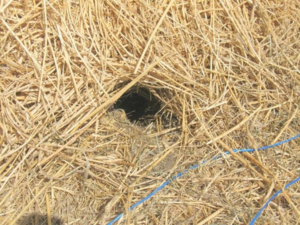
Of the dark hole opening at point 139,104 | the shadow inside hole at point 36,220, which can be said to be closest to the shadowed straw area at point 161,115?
the shadow inside hole at point 36,220

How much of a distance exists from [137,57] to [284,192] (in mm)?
1107

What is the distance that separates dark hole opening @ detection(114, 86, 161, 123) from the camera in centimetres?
218

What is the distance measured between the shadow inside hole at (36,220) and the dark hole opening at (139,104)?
883 millimetres

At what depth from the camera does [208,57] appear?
1.83 m

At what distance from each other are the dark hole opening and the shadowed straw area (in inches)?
10.4

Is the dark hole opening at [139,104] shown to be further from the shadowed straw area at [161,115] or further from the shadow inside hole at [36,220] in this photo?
the shadow inside hole at [36,220]

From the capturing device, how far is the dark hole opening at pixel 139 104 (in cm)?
218

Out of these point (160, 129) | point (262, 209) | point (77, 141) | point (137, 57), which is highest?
point (137, 57)

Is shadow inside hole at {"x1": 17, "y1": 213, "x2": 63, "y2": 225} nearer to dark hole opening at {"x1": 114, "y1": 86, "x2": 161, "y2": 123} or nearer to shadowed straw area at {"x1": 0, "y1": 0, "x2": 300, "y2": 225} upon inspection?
shadowed straw area at {"x1": 0, "y1": 0, "x2": 300, "y2": 225}

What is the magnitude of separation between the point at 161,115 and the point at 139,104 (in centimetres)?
54

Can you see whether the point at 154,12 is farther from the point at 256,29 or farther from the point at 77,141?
the point at 77,141

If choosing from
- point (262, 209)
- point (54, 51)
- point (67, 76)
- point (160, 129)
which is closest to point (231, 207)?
point (262, 209)

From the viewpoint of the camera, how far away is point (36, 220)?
1487 millimetres

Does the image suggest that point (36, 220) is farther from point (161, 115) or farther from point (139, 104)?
point (139, 104)
